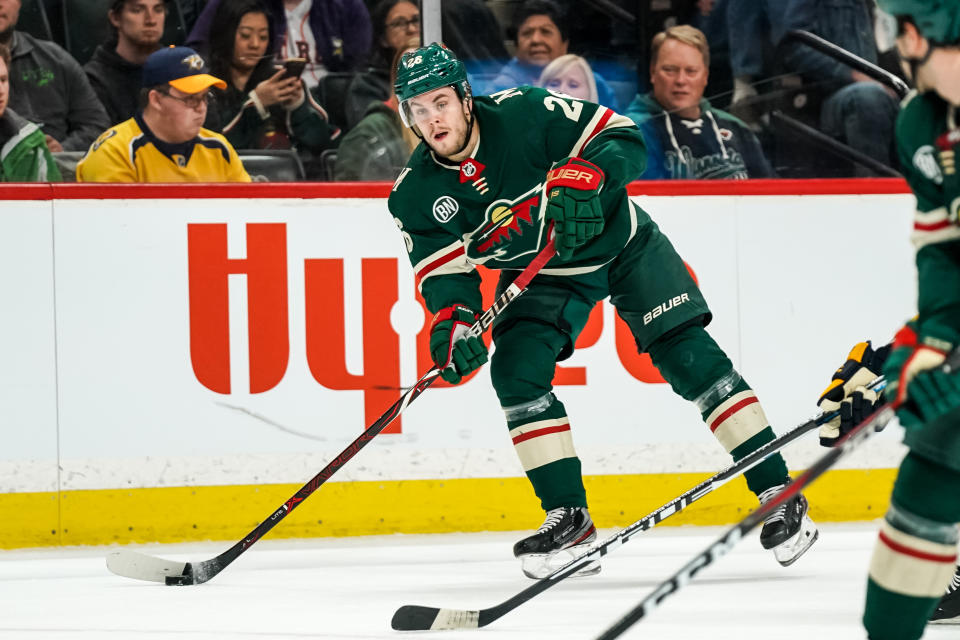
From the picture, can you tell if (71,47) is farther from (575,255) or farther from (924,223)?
(924,223)

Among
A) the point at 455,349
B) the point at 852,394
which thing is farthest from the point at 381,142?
the point at 852,394

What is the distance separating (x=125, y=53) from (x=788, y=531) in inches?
91.5

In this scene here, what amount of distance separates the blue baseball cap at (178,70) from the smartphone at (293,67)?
209 millimetres

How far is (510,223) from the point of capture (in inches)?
109

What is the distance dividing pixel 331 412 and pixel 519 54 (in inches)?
48.6

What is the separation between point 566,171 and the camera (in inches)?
102

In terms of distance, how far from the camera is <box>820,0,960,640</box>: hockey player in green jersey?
1452mm

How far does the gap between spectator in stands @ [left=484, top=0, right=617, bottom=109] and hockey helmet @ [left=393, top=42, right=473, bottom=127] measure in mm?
1207

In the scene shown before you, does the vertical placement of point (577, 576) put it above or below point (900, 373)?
below

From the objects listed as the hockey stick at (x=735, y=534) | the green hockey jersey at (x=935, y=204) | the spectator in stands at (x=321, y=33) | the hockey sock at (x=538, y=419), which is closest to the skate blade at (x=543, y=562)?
the hockey sock at (x=538, y=419)

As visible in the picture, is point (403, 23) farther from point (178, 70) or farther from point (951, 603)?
point (951, 603)

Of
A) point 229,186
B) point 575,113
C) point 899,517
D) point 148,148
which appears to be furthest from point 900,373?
point 148,148

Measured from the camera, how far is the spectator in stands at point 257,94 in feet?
12.4

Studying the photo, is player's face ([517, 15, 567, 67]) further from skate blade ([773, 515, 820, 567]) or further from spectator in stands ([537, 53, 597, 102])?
skate blade ([773, 515, 820, 567])
